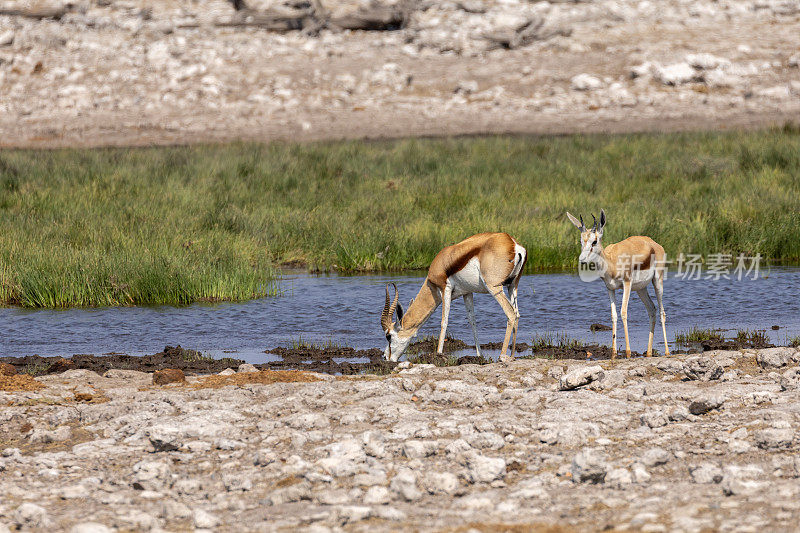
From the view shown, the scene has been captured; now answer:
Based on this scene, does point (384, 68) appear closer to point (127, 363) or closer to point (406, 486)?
point (127, 363)

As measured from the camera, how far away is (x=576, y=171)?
2461 cm

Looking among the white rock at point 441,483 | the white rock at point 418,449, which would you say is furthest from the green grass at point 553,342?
the white rock at point 441,483

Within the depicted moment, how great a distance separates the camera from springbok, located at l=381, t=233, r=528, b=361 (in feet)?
34.0

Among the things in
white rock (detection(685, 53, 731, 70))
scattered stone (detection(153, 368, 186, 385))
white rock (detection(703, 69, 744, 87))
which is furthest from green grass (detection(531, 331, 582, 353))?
white rock (detection(685, 53, 731, 70))

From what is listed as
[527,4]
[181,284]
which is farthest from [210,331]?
[527,4]

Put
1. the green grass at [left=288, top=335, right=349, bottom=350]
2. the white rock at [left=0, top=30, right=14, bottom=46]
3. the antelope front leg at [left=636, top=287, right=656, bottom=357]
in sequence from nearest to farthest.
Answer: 1. the antelope front leg at [left=636, top=287, right=656, bottom=357]
2. the green grass at [left=288, top=335, right=349, bottom=350]
3. the white rock at [left=0, top=30, right=14, bottom=46]

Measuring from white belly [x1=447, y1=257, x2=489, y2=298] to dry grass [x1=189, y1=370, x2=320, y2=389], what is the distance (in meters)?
2.09

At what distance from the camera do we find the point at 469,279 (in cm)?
1058

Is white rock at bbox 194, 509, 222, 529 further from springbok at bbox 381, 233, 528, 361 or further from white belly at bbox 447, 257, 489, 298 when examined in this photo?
white belly at bbox 447, 257, 489, 298

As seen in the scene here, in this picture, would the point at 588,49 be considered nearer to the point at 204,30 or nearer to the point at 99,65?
the point at 204,30

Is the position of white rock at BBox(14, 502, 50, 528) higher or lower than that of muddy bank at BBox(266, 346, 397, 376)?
higher

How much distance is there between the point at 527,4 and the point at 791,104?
52.1ft

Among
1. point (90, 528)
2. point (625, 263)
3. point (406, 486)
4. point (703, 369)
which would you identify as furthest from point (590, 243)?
point (90, 528)

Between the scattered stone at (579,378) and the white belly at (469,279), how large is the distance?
2.44m
